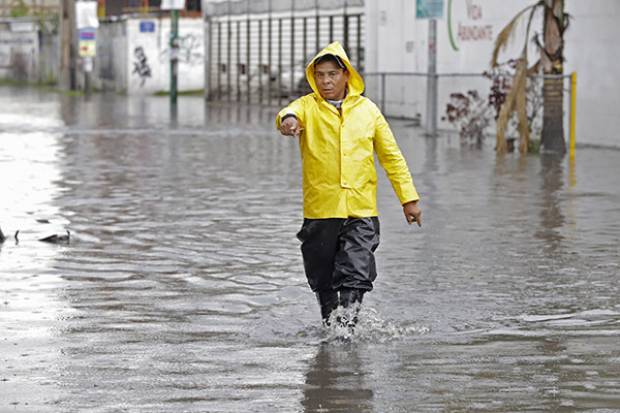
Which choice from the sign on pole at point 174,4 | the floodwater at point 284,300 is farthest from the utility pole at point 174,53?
the floodwater at point 284,300

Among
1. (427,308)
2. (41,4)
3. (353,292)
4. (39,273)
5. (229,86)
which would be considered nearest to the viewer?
(353,292)

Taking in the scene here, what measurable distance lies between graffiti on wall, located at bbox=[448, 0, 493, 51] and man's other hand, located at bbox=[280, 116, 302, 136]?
2184 centimetres

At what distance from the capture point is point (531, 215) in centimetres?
1489

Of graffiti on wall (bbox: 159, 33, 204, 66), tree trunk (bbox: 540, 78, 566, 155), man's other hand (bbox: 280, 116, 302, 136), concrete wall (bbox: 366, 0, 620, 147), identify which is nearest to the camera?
man's other hand (bbox: 280, 116, 302, 136)

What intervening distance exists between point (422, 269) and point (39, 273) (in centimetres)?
261

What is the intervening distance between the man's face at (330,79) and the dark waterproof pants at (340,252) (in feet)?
2.15

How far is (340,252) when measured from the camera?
845cm

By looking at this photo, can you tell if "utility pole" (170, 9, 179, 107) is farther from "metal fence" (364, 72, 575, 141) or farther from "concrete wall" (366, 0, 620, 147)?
"metal fence" (364, 72, 575, 141)

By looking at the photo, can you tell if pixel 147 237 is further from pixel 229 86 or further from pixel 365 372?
pixel 229 86

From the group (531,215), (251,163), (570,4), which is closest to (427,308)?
(531,215)

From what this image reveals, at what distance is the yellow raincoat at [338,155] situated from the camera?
8.40 metres

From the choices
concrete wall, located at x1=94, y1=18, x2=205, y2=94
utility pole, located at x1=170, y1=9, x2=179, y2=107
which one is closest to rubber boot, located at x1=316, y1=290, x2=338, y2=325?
utility pole, located at x1=170, y1=9, x2=179, y2=107

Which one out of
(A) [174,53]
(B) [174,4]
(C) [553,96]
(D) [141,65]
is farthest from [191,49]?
(C) [553,96]

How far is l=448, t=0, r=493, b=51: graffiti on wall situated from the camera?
3009 cm
